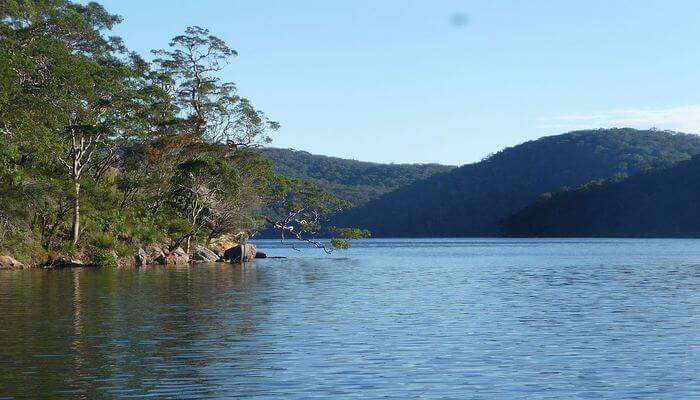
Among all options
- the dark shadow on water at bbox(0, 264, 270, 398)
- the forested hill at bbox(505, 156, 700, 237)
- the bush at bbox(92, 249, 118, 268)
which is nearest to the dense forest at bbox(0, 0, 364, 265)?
the bush at bbox(92, 249, 118, 268)

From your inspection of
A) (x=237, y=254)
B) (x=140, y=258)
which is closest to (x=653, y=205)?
(x=237, y=254)

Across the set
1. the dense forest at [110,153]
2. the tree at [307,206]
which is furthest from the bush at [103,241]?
the tree at [307,206]

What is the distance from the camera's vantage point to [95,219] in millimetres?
67562

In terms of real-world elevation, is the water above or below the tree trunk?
below

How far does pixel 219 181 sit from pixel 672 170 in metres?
143

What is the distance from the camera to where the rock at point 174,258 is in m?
72.1

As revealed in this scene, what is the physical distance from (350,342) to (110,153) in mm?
52571

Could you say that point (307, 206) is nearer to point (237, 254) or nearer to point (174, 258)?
point (237, 254)

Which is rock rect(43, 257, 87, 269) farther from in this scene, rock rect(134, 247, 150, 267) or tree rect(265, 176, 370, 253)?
tree rect(265, 176, 370, 253)

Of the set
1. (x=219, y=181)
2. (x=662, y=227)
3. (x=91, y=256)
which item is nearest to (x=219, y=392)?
(x=91, y=256)

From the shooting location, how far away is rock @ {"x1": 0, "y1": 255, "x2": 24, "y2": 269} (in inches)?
2279

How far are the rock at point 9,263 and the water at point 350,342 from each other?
16936mm

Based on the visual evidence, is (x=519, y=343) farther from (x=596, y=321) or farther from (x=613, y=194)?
(x=613, y=194)

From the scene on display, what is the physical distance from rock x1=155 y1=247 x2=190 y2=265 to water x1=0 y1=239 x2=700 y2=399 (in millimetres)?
29455
